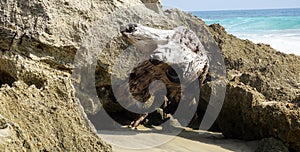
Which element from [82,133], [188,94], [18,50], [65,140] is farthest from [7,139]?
[188,94]

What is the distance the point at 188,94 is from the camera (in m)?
5.08

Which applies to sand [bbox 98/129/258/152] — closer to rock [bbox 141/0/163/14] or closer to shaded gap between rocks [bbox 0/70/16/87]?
shaded gap between rocks [bbox 0/70/16/87]

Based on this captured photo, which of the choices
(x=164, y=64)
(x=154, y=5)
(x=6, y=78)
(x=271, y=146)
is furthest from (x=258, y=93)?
(x=6, y=78)

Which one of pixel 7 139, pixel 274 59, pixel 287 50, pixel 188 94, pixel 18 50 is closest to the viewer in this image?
pixel 7 139

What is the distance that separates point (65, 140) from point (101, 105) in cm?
197

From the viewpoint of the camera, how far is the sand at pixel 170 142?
4.06 m

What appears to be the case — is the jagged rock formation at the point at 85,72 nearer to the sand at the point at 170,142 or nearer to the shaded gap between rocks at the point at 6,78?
the shaded gap between rocks at the point at 6,78

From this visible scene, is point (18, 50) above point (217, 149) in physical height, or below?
above

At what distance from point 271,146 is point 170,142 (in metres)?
0.95

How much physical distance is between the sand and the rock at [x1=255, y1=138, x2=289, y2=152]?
0.12m

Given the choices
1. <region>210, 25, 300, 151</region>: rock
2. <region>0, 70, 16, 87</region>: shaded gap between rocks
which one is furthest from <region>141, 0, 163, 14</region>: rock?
<region>0, 70, 16, 87</region>: shaded gap between rocks

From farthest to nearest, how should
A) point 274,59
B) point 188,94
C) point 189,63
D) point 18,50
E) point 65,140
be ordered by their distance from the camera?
point 274,59 < point 188,94 < point 189,63 < point 18,50 < point 65,140

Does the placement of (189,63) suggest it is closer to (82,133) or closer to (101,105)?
(101,105)

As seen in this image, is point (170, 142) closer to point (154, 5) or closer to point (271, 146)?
point (271, 146)
